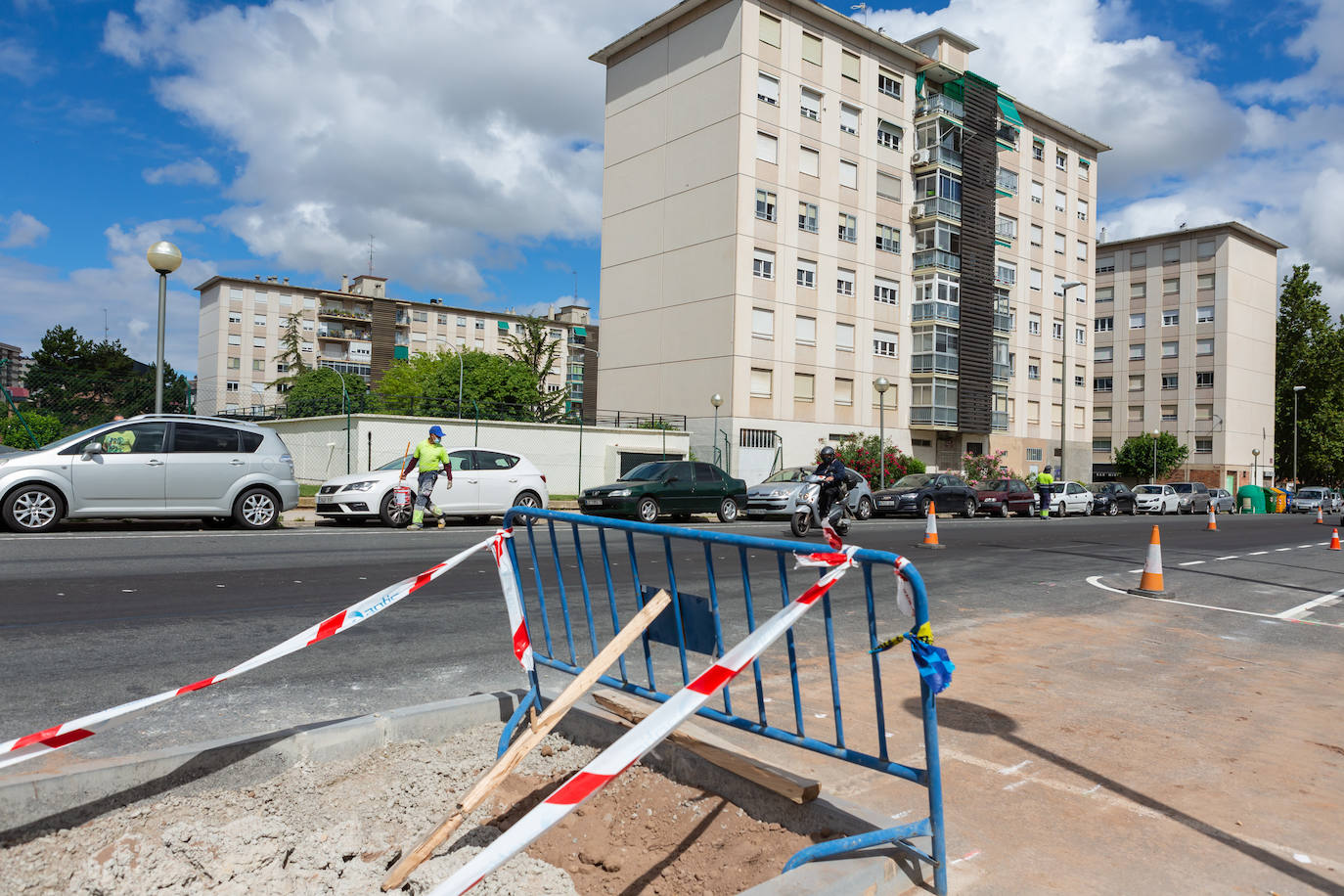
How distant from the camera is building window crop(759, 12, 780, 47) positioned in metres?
35.9

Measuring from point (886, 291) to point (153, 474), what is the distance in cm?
3475

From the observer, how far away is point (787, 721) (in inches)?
182

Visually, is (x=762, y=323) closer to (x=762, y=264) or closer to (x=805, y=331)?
(x=762, y=264)

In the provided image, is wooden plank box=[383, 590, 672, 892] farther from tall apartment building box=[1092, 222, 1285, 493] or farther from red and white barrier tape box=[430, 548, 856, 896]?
tall apartment building box=[1092, 222, 1285, 493]

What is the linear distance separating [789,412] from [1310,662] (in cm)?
3065

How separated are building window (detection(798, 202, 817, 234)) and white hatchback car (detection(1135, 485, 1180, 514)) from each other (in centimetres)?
2120

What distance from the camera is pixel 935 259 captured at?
42438mm

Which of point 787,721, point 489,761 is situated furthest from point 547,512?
point 787,721

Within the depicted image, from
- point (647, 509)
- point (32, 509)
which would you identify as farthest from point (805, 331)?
point (32, 509)

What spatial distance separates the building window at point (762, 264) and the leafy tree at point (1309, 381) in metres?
58.6

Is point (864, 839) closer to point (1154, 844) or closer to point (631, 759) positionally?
point (631, 759)

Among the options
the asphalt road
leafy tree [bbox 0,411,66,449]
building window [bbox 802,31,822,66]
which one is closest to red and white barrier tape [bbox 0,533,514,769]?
the asphalt road

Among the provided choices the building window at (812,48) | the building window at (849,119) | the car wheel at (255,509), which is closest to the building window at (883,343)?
the building window at (849,119)

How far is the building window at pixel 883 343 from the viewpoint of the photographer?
4128 cm
